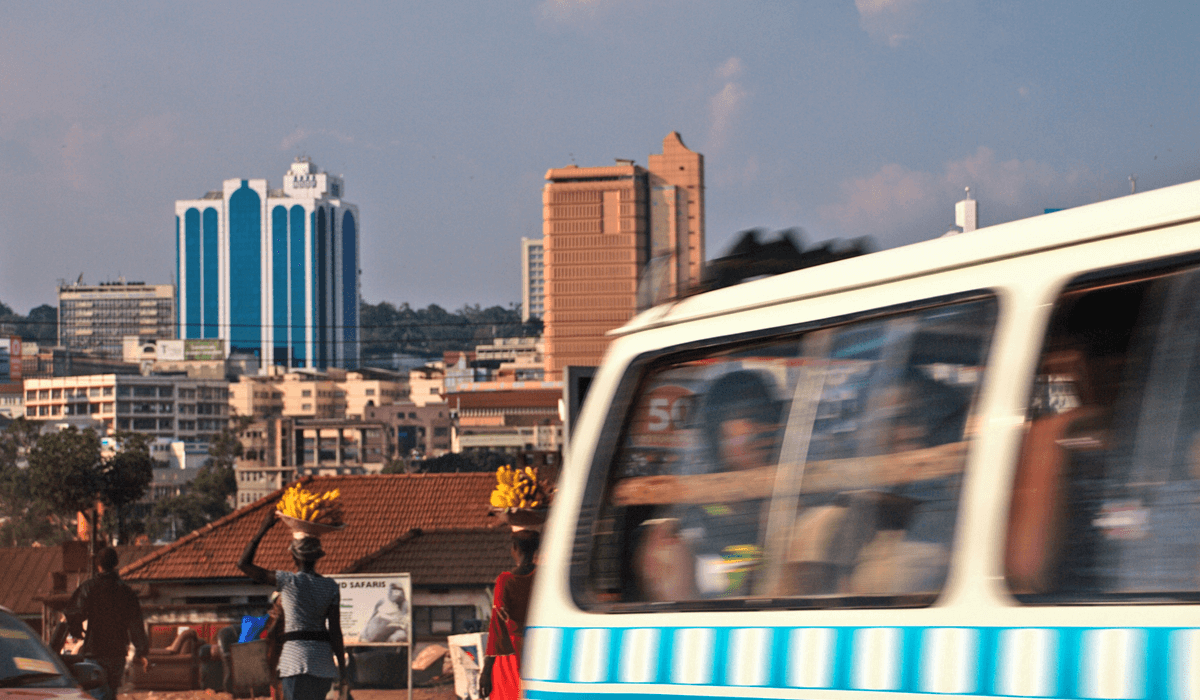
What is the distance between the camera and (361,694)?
20.6 meters

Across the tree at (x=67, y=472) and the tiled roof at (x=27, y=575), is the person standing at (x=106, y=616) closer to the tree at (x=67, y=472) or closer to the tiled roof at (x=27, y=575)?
the tiled roof at (x=27, y=575)

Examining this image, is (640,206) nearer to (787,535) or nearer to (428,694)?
(428,694)

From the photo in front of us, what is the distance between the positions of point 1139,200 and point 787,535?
1.07 metres

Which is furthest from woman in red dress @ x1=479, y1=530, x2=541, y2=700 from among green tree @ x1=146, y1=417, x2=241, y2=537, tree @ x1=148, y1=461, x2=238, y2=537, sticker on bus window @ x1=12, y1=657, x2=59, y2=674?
tree @ x1=148, y1=461, x2=238, y2=537

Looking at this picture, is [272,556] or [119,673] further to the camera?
[272,556]

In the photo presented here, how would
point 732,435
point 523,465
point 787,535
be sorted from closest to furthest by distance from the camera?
point 787,535, point 732,435, point 523,465

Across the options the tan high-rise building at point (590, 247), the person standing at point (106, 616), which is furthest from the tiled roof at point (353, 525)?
the tan high-rise building at point (590, 247)

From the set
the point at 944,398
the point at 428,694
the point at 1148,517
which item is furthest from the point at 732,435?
the point at 428,694

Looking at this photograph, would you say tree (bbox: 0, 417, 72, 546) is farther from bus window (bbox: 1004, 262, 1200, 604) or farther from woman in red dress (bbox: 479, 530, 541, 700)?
bus window (bbox: 1004, 262, 1200, 604)

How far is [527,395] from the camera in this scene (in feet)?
625

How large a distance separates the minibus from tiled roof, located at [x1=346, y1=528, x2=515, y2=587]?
23.7m

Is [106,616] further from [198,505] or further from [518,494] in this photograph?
[198,505]

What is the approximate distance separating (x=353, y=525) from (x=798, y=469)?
3263 centimetres

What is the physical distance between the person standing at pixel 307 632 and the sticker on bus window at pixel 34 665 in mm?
1022
